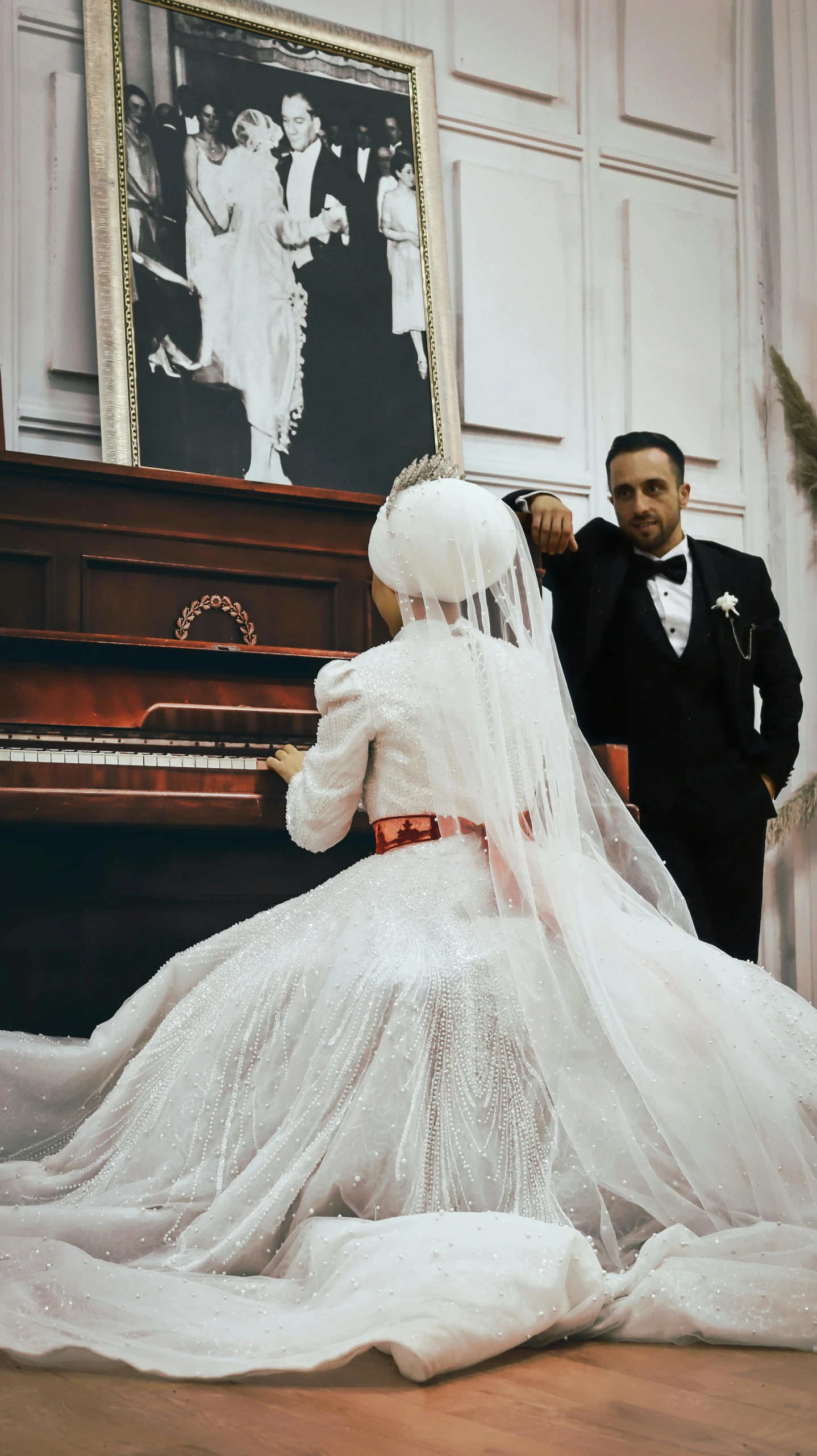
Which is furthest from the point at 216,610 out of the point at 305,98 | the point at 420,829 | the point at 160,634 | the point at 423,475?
the point at 305,98

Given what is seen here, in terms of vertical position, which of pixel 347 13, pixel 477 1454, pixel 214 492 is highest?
pixel 347 13

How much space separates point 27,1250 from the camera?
1453 millimetres

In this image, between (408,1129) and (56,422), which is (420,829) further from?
(56,422)

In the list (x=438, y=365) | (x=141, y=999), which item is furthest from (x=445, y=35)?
(x=141, y=999)

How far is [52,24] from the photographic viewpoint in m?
3.44

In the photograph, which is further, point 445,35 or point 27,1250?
point 445,35

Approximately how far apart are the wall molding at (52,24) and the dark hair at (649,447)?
1.81m

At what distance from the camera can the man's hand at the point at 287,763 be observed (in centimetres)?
220

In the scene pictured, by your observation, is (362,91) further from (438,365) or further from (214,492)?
(214,492)

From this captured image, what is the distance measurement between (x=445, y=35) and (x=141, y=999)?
3.35m

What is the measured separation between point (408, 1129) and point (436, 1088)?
0.24 ft

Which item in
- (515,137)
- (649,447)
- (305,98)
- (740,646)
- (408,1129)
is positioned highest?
(515,137)

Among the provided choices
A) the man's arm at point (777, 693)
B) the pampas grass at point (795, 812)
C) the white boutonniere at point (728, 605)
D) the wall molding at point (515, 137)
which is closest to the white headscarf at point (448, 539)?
the white boutonniere at point (728, 605)

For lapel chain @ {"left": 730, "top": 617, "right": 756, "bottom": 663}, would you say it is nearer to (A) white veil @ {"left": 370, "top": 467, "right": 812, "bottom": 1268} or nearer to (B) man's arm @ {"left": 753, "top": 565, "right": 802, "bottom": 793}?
(B) man's arm @ {"left": 753, "top": 565, "right": 802, "bottom": 793}
